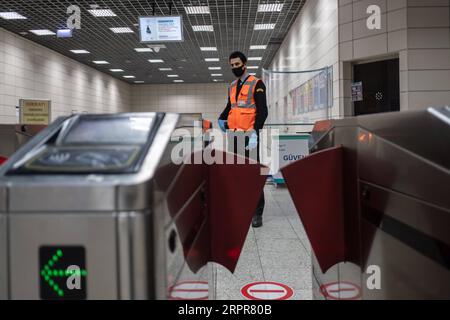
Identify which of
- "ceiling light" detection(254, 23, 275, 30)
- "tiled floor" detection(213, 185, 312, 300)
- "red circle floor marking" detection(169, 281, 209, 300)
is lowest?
"tiled floor" detection(213, 185, 312, 300)

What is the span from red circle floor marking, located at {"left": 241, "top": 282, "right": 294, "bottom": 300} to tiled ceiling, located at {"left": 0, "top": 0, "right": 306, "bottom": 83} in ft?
23.6

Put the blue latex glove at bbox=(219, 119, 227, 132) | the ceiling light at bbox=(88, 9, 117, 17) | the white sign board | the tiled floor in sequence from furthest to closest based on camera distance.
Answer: the ceiling light at bbox=(88, 9, 117, 17) < the white sign board < the blue latex glove at bbox=(219, 119, 227, 132) < the tiled floor

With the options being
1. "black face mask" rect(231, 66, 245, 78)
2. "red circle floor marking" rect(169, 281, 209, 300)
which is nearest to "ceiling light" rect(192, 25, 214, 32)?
"black face mask" rect(231, 66, 245, 78)

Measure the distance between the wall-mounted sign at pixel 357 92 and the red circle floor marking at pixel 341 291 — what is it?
4878 millimetres

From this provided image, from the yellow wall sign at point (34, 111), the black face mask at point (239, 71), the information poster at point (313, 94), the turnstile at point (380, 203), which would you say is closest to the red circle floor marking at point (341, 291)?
the turnstile at point (380, 203)

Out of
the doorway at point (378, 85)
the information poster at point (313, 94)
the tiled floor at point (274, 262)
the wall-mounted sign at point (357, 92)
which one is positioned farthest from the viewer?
the information poster at point (313, 94)

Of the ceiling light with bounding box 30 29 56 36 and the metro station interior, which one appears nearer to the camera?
the metro station interior

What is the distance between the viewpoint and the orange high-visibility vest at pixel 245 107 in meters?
3.46

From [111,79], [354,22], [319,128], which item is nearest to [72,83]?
[111,79]

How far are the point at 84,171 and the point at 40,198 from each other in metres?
0.09

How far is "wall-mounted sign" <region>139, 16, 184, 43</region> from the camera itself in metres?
7.98

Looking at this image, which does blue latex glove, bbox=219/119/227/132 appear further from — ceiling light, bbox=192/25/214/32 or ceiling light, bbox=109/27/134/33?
ceiling light, bbox=109/27/134/33

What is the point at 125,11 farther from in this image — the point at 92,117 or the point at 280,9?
the point at 92,117

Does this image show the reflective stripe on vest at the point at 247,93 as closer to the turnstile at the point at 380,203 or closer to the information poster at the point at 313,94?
the turnstile at the point at 380,203
